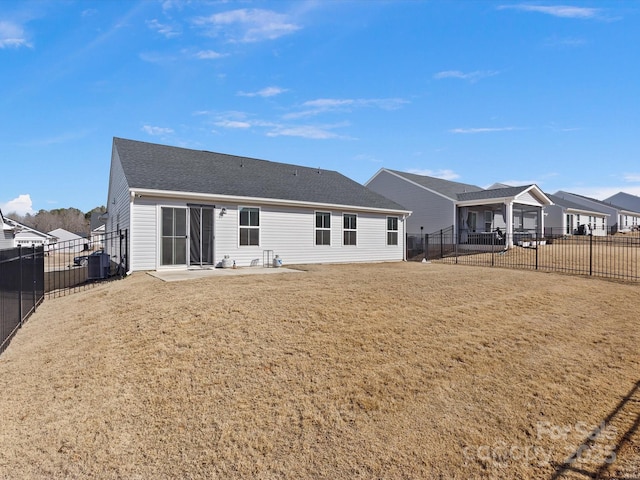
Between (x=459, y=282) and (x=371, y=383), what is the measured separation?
6.32m

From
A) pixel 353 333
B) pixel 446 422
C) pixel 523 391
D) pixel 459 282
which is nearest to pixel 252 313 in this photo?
pixel 353 333

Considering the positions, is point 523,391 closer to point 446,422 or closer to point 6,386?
point 446,422

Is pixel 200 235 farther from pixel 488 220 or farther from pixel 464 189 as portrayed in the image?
pixel 464 189

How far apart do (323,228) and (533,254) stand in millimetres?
11770

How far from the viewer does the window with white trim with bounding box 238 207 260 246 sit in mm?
13328

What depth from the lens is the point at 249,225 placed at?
13.5 meters

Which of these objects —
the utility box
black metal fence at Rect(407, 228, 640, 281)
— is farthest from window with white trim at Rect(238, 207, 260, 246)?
black metal fence at Rect(407, 228, 640, 281)

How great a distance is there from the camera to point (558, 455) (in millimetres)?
3449

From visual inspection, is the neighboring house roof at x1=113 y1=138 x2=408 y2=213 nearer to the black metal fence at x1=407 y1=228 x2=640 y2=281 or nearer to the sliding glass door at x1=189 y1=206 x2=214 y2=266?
the sliding glass door at x1=189 y1=206 x2=214 y2=266

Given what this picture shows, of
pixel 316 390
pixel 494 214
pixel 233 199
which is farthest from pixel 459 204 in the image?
pixel 316 390

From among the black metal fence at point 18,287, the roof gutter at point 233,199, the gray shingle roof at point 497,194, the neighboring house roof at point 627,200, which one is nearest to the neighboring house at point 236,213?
the roof gutter at point 233,199

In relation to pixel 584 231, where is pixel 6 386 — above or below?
below

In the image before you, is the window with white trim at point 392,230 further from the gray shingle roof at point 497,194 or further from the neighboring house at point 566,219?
the neighboring house at point 566,219

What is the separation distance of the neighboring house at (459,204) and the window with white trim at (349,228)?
9592 millimetres
